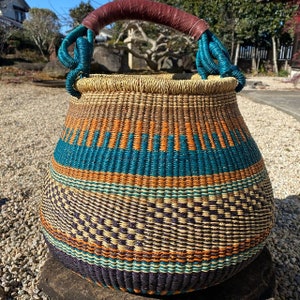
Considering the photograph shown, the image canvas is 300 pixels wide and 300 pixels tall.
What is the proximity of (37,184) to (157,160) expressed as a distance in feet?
7.74

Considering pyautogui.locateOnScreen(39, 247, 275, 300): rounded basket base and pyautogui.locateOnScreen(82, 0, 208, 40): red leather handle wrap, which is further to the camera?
pyautogui.locateOnScreen(82, 0, 208, 40): red leather handle wrap

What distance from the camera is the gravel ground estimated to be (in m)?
1.87

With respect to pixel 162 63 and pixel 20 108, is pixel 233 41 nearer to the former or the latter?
pixel 162 63

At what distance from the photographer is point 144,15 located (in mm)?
1466

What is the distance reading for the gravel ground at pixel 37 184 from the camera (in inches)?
73.8

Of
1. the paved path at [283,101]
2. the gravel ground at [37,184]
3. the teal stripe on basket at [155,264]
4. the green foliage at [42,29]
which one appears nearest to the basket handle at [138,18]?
the teal stripe on basket at [155,264]

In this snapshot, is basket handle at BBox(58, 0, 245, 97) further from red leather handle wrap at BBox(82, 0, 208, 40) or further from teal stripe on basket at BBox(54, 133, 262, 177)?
teal stripe on basket at BBox(54, 133, 262, 177)

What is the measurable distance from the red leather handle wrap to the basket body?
40cm

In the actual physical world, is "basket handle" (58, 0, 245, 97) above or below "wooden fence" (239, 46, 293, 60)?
above

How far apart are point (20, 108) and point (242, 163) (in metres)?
7.03

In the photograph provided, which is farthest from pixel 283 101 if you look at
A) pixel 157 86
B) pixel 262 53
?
pixel 262 53

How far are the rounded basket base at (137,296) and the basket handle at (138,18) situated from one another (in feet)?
2.39

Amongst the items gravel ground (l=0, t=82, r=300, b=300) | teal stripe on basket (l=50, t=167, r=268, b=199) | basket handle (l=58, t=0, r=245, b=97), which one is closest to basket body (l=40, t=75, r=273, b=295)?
teal stripe on basket (l=50, t=167, r=268, b=199)

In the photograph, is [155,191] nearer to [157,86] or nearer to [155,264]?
[155,264]
